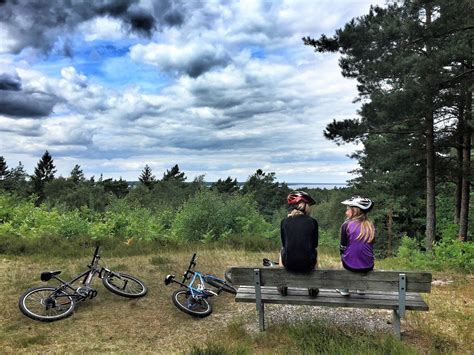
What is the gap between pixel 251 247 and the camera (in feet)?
46.3

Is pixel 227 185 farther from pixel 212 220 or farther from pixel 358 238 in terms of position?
pixel 358 238

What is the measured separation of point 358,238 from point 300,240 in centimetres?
73

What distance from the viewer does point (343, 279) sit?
5023mm

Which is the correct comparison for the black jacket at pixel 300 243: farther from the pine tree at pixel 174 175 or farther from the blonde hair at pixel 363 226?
the pine tree at pixel 174 175

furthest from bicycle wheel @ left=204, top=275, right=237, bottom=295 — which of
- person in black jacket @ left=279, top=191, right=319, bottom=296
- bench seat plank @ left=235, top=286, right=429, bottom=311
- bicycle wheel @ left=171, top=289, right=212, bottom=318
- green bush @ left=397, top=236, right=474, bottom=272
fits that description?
green bush @ left=397, top=236, right=474, bottom=272

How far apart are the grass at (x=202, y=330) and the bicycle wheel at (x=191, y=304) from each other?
0.12 meters

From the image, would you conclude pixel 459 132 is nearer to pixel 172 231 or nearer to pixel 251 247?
pixel 251 247

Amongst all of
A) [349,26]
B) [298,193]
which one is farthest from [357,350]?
[349,26]

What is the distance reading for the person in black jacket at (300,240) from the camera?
5.15 m

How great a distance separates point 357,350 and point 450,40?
11642 millimetres

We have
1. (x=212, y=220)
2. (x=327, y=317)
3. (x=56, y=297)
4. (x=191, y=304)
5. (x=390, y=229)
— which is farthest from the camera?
(x=390, y=229)

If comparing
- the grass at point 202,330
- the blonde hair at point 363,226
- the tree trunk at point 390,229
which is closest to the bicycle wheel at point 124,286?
the grass at point 202,330

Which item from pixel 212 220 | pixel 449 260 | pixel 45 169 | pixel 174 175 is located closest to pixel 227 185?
pixel 174 175

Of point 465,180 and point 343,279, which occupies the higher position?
point 465,180
